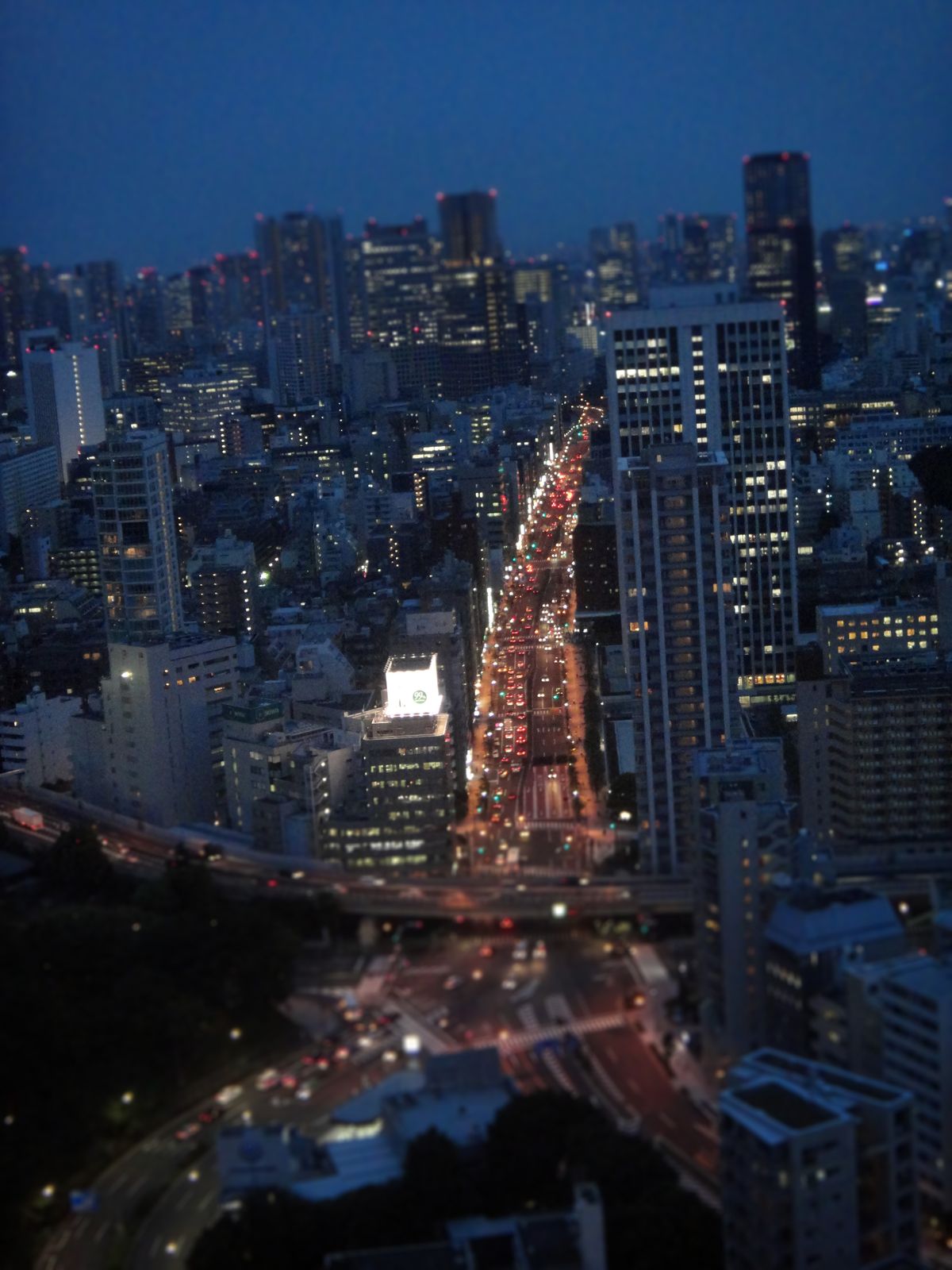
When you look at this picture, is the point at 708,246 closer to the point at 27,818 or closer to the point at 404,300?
the point at 404,300

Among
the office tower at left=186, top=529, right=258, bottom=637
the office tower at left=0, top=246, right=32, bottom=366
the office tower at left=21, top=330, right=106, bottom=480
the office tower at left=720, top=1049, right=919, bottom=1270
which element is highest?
the office tower at left=0, top=246, right=32, bottom=366

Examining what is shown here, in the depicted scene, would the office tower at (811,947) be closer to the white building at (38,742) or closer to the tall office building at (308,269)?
the white building at (38,742)

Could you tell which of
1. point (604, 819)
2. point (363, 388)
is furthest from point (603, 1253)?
point (363, 388)

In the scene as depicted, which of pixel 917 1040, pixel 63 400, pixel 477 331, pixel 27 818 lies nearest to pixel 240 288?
pixel 477 331

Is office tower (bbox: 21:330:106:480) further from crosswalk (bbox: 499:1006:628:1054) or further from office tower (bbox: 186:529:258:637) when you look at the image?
crosswalk (bbox: 499:1006:628:1054)

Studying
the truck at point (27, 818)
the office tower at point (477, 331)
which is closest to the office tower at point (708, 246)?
the office tower at point (477, 331)

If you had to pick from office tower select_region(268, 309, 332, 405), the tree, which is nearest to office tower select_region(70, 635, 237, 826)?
the tree
